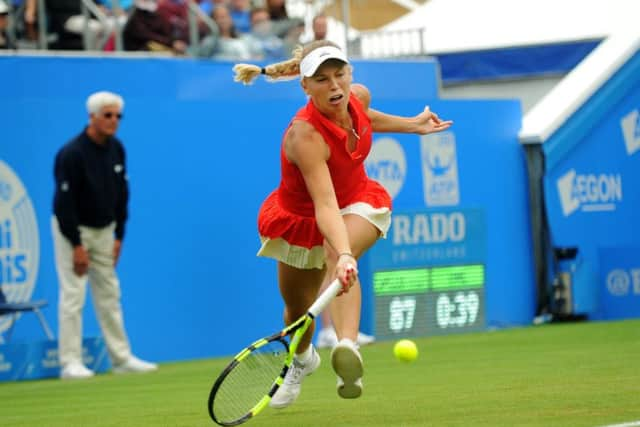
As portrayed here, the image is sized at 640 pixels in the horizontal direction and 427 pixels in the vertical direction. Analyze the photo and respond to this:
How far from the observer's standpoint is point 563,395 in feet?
24.1

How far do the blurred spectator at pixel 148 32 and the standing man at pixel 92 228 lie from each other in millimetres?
3295

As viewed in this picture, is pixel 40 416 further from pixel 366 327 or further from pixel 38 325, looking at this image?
pixel 366 327

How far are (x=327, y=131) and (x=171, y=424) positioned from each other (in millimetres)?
1625

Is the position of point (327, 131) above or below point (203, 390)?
above

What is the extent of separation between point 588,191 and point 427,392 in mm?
8477

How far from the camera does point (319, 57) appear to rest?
6.79 meters

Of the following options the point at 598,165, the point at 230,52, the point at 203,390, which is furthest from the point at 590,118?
the point at 203,390

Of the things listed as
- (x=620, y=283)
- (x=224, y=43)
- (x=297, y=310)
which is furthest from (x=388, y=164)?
(x=297, y=310)

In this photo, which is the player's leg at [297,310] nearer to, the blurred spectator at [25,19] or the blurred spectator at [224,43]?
the blurred spectator at [25,19]

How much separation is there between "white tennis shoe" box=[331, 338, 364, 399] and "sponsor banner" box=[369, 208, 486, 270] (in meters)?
7.32

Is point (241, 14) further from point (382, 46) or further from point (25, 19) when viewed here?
point (25, 19)

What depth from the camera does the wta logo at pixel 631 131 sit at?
642 inches

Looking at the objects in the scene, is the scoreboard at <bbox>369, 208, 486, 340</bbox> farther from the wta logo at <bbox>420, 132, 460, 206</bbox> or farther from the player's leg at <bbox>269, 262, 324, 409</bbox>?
the player's leg at <bbox>269, 262, 324, 409</bbox>

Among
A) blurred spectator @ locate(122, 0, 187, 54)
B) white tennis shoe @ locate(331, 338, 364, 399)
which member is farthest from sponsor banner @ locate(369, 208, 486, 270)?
white tennis shoe @ locate(331, 338, 364, 399)
